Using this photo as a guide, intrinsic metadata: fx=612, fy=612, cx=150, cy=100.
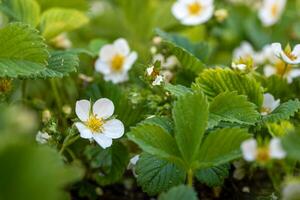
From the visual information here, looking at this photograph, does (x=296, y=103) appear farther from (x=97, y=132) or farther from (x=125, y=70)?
(x=125, y=70)

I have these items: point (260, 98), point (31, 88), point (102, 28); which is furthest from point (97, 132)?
→ point (102, 28)

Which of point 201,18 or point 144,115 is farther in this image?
point 201,18

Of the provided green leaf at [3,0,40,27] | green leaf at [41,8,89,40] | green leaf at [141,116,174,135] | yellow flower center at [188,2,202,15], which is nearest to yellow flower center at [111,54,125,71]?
green leaf at [41,8,89,40]

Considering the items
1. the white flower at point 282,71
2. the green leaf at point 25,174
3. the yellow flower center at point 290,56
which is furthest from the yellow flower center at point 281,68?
the green leaf at point 25,174

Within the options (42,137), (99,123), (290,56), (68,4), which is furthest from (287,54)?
(68,4)

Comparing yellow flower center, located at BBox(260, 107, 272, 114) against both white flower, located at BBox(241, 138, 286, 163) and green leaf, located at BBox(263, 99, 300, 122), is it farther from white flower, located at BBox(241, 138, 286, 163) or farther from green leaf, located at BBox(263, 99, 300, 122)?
white flower, located at BBox(241, 138, 286, 163)

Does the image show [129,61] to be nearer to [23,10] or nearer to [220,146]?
[23,10]
